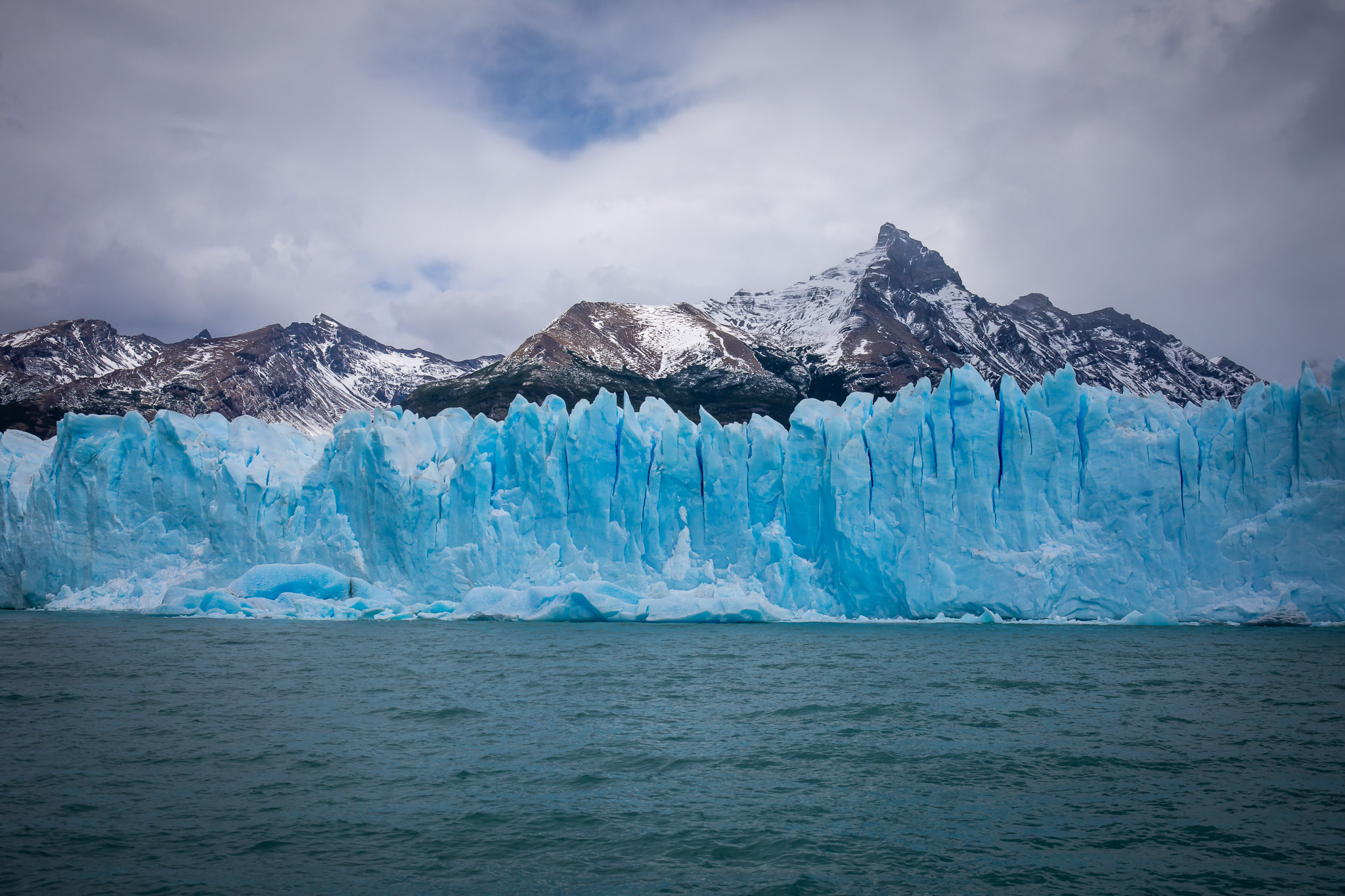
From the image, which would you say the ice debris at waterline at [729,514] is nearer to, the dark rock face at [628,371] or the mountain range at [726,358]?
the mountain range at [726,358]

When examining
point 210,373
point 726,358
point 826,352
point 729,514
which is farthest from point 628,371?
point 210,373

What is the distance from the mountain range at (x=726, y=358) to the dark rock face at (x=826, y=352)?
192mm

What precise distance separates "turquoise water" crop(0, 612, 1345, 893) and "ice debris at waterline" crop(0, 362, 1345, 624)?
6.34 metres

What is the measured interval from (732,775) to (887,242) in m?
108

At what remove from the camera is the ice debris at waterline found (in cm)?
1966

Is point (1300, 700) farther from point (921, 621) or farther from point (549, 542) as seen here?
point (549, 542)

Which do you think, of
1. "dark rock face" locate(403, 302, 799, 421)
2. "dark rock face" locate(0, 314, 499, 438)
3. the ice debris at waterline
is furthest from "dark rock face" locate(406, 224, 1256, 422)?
the ice debris at waterline

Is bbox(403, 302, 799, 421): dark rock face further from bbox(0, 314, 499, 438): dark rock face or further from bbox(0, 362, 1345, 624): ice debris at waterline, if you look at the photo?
bbox(0, 362, 1345, 624): ice debris at waterline

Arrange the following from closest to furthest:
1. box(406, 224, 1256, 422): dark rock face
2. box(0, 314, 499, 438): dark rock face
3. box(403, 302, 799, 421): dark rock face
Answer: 1. box(403, 302, 799, 421): dark rock face
2. box(406, 224, 1256, 422): dark rock face
3. box(0, 314, 499, 438): dark rock face

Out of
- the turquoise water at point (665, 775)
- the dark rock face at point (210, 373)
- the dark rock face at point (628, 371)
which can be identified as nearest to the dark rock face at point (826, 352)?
the dark rock face at point (628, 371)

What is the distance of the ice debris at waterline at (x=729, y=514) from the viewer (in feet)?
64.5

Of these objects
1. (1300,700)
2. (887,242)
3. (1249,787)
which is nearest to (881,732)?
(1249,787)

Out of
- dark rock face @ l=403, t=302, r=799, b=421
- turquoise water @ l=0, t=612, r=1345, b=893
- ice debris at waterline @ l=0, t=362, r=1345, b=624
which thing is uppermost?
dark rock face @ l=403, t=302, r=799, b=421

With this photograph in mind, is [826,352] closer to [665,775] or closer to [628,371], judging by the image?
[628,371]
